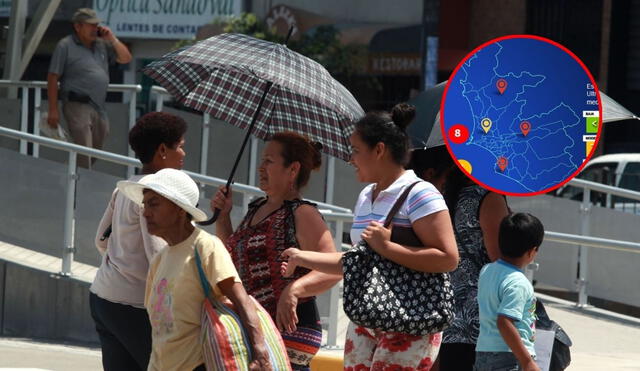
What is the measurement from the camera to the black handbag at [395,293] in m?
4.74

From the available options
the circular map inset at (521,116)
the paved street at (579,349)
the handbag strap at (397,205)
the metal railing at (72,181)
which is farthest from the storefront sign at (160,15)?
the circular map inset at (521,116)

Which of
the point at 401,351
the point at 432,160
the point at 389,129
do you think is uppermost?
the point at 389,129

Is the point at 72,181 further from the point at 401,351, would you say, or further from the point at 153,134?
the point at 401,351

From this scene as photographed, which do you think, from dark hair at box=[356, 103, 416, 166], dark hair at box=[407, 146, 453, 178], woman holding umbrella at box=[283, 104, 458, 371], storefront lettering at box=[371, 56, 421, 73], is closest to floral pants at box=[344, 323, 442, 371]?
woman holding umbrella at box=[283, 104, 458, 371]

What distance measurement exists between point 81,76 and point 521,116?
27.6 ft

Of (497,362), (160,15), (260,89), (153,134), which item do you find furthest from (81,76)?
(160,15)

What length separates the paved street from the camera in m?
8.77

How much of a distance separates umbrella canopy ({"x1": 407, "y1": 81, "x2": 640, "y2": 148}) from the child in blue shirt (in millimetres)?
546

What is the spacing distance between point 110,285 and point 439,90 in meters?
1.73

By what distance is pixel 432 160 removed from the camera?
5660 mm

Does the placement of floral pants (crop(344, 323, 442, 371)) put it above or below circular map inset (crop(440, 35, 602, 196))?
below

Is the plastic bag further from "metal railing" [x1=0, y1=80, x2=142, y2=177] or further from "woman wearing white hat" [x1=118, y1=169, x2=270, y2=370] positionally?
"metal railing" [x1=0, y1=80, x2=142, y2=177]

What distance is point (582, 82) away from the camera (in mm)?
4488

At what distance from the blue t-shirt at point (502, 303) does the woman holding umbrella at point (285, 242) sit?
683 mm
